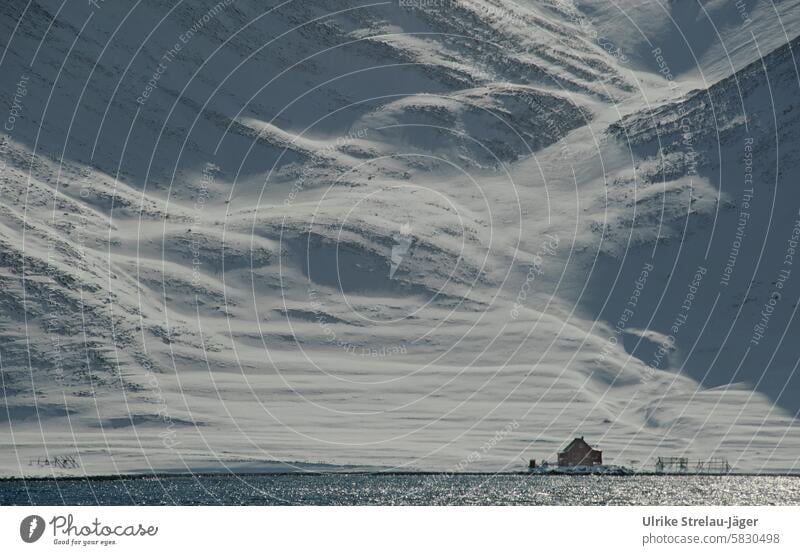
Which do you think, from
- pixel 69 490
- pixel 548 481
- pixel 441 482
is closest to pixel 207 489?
pixel 69 490

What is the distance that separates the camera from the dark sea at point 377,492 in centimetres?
15475

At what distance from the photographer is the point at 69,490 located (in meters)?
175
